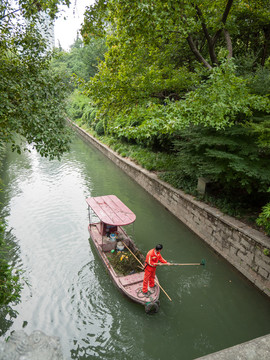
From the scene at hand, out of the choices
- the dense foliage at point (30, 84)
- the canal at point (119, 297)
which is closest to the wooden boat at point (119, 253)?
the canal at point (119, 297)

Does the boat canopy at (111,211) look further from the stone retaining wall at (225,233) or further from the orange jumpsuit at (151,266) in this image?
the stone retaining wall at (225,233)

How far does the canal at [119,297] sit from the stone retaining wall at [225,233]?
327 mm

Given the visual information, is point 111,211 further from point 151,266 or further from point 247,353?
point 247,353

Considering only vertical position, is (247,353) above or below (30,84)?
below

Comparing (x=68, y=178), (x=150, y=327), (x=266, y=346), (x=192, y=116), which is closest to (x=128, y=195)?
(x=68, y=178)

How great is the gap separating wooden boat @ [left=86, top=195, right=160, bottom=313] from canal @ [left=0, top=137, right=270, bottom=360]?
0.41 metres

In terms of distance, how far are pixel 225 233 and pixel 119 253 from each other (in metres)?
3.39

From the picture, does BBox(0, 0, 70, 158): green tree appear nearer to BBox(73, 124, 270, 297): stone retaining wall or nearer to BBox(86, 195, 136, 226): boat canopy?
BBox(86, 195, 136, 226): boat canopy

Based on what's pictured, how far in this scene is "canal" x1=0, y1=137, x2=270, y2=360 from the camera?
213 inches

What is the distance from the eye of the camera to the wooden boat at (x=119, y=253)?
19.8 feet

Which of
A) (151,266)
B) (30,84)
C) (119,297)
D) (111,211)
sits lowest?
(119,297)

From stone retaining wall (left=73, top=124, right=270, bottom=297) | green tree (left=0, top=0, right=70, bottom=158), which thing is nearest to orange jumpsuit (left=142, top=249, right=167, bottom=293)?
stone retaining wall (left=73, top=124, right=270, bottom=297)

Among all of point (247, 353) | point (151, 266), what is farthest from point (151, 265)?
point (247, 353)

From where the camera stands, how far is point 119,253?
7367 millimetres
